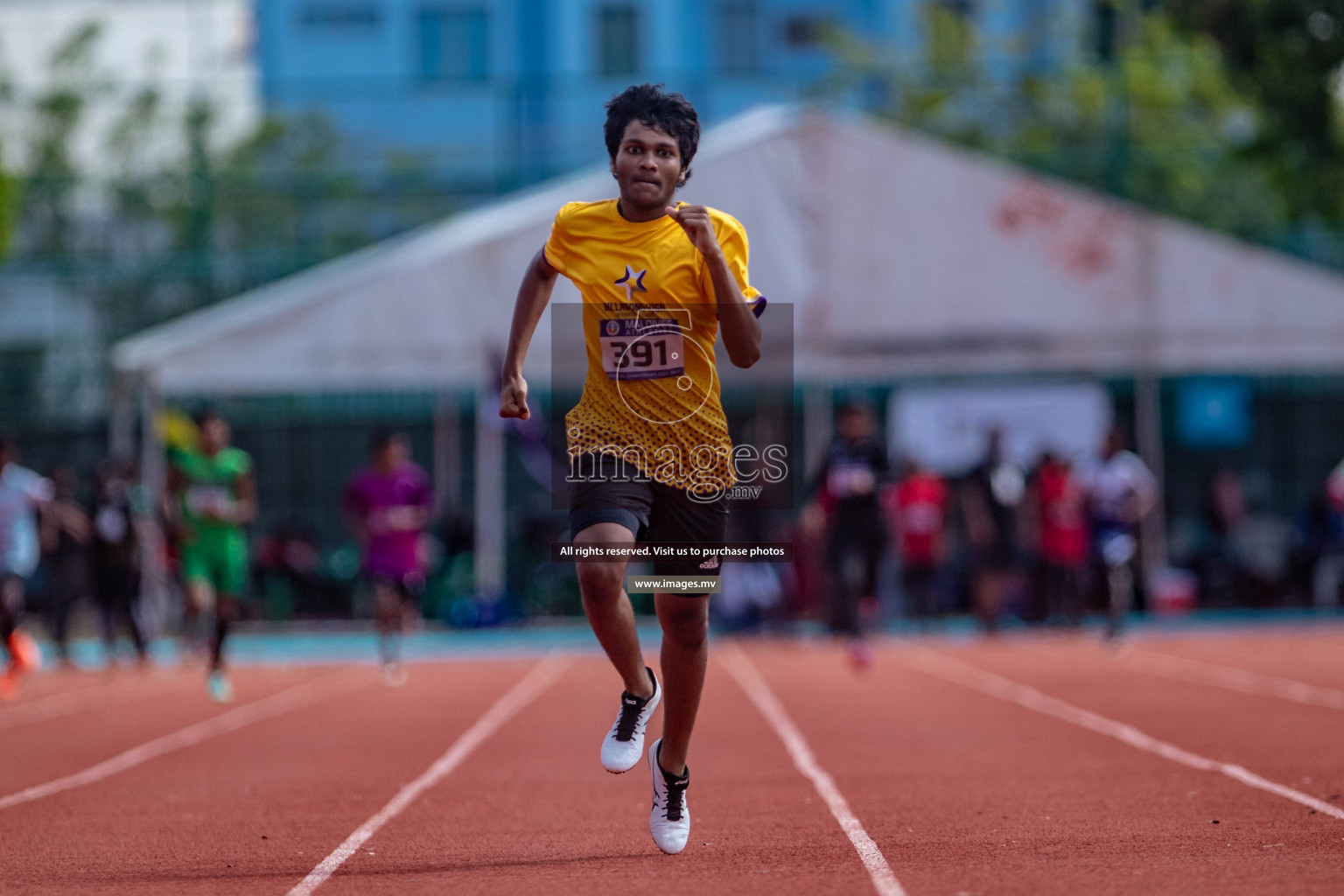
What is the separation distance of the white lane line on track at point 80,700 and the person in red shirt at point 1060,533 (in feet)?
28.6

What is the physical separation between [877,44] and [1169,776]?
38463 mm

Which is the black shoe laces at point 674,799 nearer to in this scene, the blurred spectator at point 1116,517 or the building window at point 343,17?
the blurred spectator at point 1116,517

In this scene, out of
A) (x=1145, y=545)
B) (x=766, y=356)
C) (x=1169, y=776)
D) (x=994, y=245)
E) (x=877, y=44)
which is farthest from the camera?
(x=877, y=44)

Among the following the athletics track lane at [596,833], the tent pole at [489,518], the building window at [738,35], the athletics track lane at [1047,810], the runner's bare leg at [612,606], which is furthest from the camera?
the building window at [738,35]

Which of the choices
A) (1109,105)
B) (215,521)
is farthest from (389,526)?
(1109,105)

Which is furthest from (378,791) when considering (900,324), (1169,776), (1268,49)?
(1268,49)

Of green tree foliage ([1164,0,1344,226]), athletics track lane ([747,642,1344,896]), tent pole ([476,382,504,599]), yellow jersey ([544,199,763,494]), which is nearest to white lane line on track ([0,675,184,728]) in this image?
tent pole ([476,382,504,599])

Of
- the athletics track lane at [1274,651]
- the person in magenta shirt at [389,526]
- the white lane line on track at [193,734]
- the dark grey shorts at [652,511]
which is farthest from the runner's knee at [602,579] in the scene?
the person in magenta shirt at [389,526]

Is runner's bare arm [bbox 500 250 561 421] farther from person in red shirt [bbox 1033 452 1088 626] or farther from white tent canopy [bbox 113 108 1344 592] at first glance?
person in red shirt [bbox 1033 452 1088 626]

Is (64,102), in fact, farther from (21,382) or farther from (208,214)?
(21,382)

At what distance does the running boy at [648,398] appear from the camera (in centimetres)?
539

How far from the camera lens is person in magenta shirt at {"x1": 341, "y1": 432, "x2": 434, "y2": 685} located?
15.0 metres

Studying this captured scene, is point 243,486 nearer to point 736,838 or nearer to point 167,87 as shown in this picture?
point 736,838

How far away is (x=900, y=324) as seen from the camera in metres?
19.1
